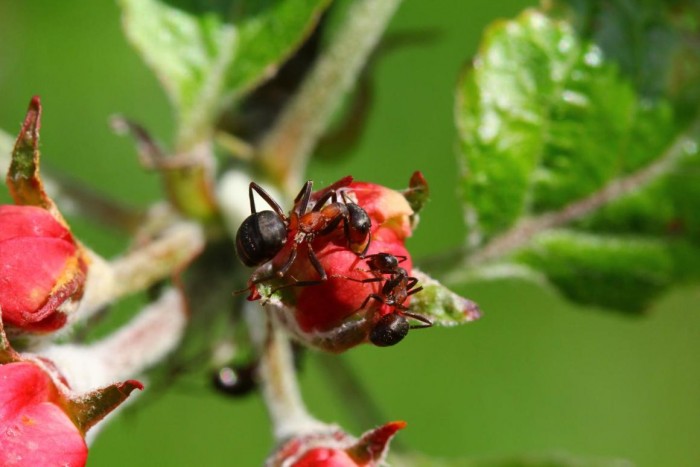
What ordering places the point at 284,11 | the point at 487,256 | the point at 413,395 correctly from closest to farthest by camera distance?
1. the point at 284,11
2. the point at 487,256
3. the point at 413,395

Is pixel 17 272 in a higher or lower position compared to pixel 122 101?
lower

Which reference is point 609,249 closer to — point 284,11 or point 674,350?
point 284,11

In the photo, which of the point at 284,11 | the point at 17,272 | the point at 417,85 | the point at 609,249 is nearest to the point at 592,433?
the point at 417,85

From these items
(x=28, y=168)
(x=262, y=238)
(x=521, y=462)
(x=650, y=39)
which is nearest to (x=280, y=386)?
(x=262, y=238)

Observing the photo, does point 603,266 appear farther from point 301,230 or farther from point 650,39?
point 301,230

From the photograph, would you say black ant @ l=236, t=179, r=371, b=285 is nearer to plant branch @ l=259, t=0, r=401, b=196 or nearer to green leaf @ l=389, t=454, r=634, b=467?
plant branch @ l=259, t=0, r=401, b=196

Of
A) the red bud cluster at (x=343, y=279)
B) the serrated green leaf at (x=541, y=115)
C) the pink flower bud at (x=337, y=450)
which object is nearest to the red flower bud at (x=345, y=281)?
the red bud cluster at (x=343, y=279)

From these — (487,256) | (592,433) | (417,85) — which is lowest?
(487,256)
